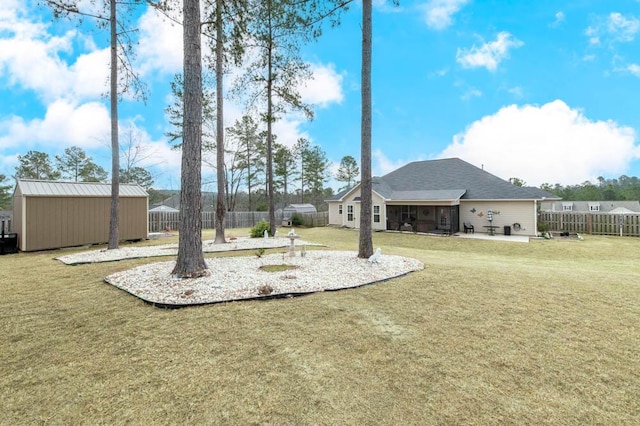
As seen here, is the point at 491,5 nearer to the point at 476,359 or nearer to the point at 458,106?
the point at 458,106

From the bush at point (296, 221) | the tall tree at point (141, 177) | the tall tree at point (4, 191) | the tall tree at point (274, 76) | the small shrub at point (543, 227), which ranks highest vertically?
the tall tree at point (274, 76)

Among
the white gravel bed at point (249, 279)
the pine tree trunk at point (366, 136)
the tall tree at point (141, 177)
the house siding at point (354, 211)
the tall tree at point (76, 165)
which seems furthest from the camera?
the tall tree at point (141, 177)

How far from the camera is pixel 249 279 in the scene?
17.7 feet

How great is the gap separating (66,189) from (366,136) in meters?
11.6

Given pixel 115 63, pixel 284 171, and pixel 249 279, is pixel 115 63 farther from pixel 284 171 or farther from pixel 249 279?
pixel 284 171

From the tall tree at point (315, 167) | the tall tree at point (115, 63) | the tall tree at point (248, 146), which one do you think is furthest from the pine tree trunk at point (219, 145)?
the tall tree at point (315, 167)

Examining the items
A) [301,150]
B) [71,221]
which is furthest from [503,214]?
[301,150]

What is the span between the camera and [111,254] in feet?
28.3

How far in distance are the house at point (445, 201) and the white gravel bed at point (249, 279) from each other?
11.6 meters

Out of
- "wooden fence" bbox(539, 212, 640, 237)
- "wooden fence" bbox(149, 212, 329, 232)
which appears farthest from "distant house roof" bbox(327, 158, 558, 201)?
"wooden fence" bbox(149, 212, 329, 232)

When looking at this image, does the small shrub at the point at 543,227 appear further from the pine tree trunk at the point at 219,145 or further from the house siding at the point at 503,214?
the pine tree trunk at the point at 219,145

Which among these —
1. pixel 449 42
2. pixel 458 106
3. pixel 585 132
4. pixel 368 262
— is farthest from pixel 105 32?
pixel 585 132

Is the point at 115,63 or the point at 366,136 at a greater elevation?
the point at 115,63

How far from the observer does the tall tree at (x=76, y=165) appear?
85.2 feet
